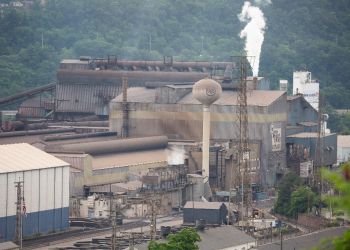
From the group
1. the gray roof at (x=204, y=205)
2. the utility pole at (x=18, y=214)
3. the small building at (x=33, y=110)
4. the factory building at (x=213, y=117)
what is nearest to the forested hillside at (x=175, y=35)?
the small building at (x=33, y=110)

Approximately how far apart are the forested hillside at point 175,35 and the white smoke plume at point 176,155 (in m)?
90.7

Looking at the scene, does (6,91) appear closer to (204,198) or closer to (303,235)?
(204,198)

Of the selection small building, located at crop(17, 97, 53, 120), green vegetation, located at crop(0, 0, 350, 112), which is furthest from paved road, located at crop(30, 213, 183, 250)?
green vegetation, located at crop(0, 0, 350, 112)

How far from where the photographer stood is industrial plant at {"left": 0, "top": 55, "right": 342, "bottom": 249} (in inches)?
1975

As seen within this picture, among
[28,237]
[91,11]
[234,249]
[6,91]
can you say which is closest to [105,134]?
[28,237]

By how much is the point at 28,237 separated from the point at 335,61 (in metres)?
137

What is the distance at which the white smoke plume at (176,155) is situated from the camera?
237 feet

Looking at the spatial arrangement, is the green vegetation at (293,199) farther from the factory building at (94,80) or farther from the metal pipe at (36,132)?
the factory building at (94,80)

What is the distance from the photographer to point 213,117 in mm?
77750

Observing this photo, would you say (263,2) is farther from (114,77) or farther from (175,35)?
(114,77)

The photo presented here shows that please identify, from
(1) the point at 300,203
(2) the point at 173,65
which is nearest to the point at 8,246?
(1) the point at 300,203

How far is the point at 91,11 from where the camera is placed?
7800 inches

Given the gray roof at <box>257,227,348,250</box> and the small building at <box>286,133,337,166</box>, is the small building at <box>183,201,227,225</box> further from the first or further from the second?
the small building at <box>286,133,337,166</box>

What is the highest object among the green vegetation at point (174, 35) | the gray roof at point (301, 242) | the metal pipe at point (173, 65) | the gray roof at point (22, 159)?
the green vegetation at point (174, 35)
